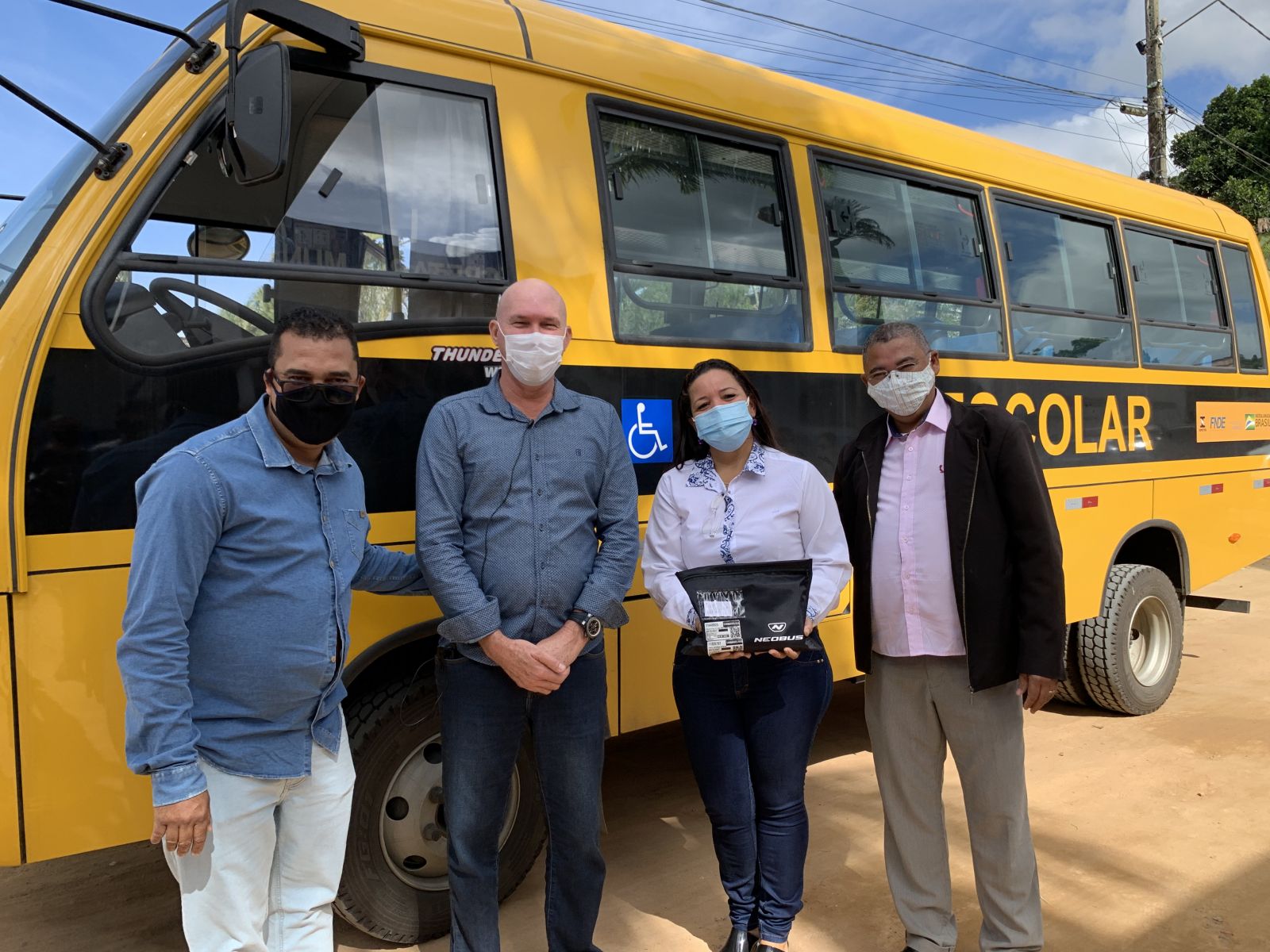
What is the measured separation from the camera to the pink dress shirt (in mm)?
2812

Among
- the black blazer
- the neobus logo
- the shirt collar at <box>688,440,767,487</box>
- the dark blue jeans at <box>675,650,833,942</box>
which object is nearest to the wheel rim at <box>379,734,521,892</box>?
the dark blue jeans at <box>675,650,833,942</box>

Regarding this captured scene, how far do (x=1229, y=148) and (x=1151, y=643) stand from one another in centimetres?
2470

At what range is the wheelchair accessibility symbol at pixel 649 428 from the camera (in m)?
3.38

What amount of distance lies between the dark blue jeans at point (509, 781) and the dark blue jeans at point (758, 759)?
35 cm

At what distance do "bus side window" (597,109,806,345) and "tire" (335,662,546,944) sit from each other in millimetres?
1502

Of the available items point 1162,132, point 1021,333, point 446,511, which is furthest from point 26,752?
point 1162,132

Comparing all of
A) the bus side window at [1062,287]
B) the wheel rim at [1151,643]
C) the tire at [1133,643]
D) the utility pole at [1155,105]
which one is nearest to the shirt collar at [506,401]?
the bus side window at [1062,287]

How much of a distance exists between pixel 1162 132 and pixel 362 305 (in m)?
17.3

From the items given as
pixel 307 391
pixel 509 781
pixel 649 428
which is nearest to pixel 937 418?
pixel 649 428

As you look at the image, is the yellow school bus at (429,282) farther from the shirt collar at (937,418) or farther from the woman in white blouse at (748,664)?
the shirt collar at (937,418)

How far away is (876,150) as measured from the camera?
13.8 ft

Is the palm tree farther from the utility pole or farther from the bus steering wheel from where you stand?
the utility pole

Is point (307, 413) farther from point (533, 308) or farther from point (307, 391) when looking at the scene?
point (533, 308)

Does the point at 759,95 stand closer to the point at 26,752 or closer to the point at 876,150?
the point at 876,150
